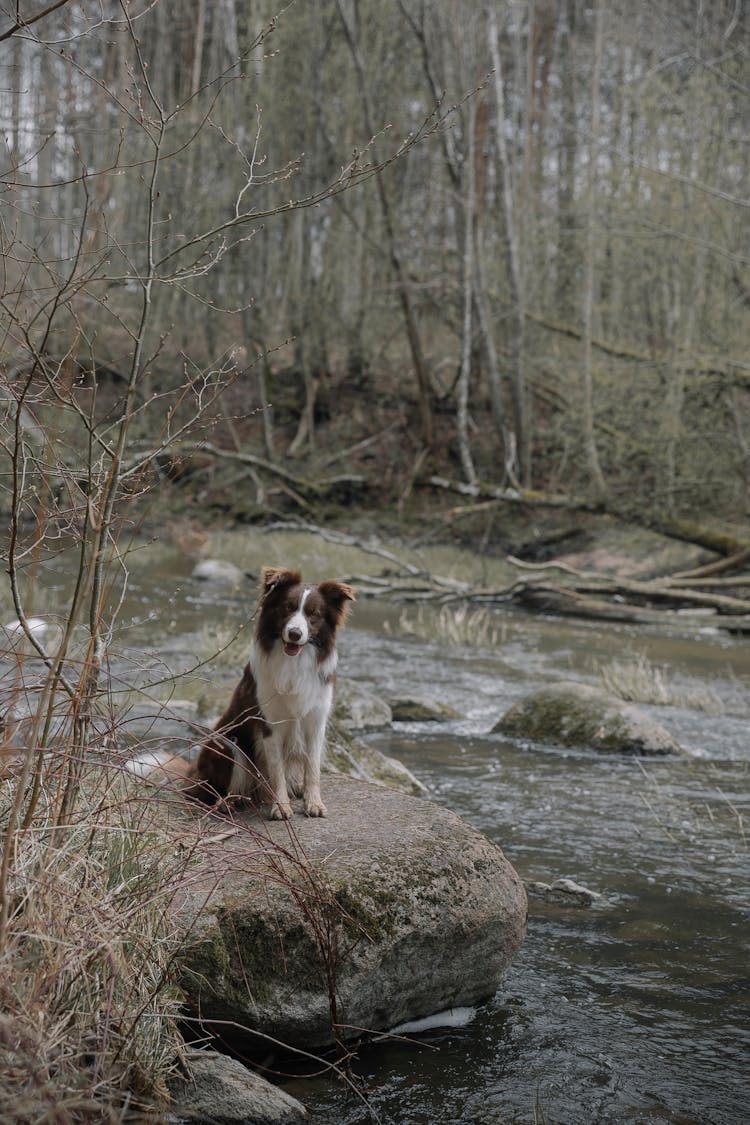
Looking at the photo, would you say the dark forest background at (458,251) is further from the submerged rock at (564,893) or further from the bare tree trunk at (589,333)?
the submerged rock at (564,893)

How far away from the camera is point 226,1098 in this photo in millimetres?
3574

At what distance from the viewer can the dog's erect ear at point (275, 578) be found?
5242mm

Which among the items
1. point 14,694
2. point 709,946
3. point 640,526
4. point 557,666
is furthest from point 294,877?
point 640,526

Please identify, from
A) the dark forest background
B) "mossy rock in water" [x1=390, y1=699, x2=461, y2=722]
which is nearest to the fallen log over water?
the dark forest background

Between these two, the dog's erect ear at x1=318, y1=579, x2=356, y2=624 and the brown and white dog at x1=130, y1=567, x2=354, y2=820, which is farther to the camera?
the dog's erect ear at x1=318, y1=579, x2=356, y2=624

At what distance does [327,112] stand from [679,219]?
9.23 meters

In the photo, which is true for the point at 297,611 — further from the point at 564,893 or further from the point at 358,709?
the point at 358,709

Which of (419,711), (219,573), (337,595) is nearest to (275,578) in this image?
(337,595)

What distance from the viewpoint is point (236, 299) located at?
80.2 ft

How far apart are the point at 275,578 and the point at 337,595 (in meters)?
0.35

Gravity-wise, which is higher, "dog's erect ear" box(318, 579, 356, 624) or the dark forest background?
the dark forest background

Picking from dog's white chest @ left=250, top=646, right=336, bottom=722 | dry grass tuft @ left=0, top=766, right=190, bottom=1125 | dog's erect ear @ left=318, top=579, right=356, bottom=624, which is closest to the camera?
dry grass tuft @ left=0, top=766, right=190, bottom=1125

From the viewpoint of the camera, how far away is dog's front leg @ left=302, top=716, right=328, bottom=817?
527 cm

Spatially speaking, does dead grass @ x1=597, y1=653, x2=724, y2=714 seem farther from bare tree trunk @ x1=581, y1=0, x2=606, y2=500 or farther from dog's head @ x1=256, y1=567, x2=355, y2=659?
bare tree trunk @ x1=581, y1=0, x2=606, y2=500
